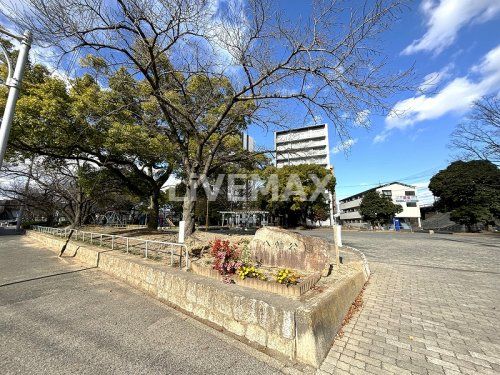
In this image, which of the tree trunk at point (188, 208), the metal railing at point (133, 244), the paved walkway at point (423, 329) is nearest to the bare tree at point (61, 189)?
the metal railing at point (133, 244)

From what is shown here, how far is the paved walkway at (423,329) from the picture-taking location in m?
2.87

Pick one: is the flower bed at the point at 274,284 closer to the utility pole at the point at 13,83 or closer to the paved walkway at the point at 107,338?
the paved walkway at the point at 107,338

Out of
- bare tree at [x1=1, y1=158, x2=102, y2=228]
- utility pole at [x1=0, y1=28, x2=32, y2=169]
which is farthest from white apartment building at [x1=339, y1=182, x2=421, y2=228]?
utility pole at [x1=0, y1=28, x2=32, y2=169]

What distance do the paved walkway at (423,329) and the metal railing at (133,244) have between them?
3.38 meters

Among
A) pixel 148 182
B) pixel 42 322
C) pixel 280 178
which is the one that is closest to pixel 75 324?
pixel 42 322

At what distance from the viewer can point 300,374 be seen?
267cm

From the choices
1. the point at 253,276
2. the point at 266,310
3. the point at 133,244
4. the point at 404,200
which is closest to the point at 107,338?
the point at 266,310

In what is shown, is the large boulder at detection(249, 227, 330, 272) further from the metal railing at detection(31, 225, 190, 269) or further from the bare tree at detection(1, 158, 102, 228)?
the bare tree at detection(1, 158, 102, 228)

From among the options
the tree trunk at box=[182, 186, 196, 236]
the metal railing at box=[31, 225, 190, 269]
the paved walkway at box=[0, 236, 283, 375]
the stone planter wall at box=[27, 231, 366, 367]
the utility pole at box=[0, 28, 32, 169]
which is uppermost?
the utility pole at box=[0, 28, 32, 169]

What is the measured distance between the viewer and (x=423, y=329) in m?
3.76

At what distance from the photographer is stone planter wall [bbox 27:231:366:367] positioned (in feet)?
9.52

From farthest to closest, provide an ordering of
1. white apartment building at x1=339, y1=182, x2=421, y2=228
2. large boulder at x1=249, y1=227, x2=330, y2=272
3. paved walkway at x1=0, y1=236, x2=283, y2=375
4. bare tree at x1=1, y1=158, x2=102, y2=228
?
white apartment building at x1=339, y1=182, x2=421, y2=228
bare tree at x1=1, y1=158, x2=102, y2=228
large boulder at x1=249, y1=227, x2=330, y2=272
paved walkway at x1=0, y1=236, x2=283, y2=375

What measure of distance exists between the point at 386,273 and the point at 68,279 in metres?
8.30

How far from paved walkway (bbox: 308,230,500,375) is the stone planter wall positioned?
263 mm
